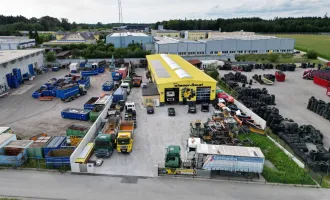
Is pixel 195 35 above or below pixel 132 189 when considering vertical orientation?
above

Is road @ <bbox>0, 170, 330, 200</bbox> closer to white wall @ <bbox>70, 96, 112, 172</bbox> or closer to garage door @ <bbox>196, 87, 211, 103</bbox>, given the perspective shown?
white wall @ <bbox>70, 96, 112, 172</bbox>

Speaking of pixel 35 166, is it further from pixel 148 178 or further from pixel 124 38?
pixel 124 38

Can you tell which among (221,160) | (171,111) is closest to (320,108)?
Result: (171,111)

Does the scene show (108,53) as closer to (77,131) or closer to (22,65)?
(22,65)

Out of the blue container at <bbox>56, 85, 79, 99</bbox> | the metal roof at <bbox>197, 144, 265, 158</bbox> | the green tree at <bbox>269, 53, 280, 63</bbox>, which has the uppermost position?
the green tree at <bbox>269, 53, 280, 63</bbox>

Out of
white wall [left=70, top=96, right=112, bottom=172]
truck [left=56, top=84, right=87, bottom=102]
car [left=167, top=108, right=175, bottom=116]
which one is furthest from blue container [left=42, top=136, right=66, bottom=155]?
truck [left=56, top=84, right=87, bottom=102]
